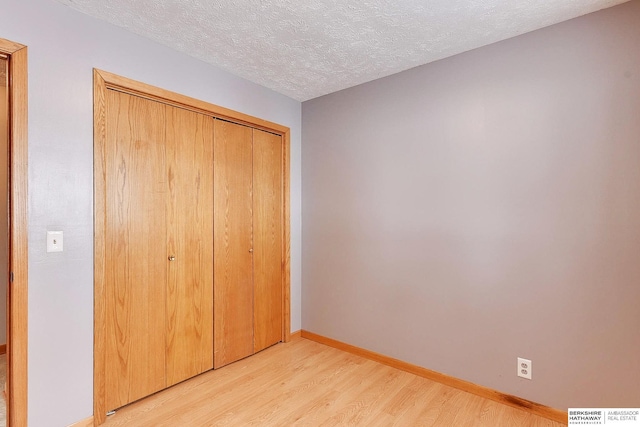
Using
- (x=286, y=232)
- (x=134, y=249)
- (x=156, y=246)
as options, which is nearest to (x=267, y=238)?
(x=286, y=232)

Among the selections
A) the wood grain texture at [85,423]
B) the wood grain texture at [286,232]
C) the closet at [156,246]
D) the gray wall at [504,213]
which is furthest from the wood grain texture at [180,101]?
the wood grain texture at [85,423]

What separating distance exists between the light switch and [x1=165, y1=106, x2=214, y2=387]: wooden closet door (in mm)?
629

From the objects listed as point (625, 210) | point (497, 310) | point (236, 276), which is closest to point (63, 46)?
point (236, 276)

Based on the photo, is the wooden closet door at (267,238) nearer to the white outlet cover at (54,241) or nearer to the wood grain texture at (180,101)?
the wood grain texture at (180,101)

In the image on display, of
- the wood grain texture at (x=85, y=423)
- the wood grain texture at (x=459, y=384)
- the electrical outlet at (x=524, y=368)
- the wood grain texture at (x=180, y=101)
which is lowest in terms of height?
the wood grain texture at (x=459, y=384)

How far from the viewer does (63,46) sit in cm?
181

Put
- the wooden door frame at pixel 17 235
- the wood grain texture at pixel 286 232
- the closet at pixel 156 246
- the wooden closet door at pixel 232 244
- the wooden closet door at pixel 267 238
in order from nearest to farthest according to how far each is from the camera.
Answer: the wooden door frame at pixel 17 235 < the closet at pixel 156 246 < the wooden closet door at pixel 232 244 < the wooden closet door at pixel 267 238 < the wood grain texture at pixel 286 232

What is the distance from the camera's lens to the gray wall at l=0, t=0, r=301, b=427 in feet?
5.59

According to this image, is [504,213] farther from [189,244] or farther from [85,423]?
[85,423]

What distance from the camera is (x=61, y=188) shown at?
5.91ft

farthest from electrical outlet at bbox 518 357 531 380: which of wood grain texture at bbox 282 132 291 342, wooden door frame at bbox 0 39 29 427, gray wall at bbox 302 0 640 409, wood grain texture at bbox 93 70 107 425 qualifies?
wooden door frame at bbox 0 39 29 427

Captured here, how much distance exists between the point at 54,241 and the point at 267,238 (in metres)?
1.61

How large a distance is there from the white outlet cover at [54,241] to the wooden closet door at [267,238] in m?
1.42

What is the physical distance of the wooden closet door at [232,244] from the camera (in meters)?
2.64
